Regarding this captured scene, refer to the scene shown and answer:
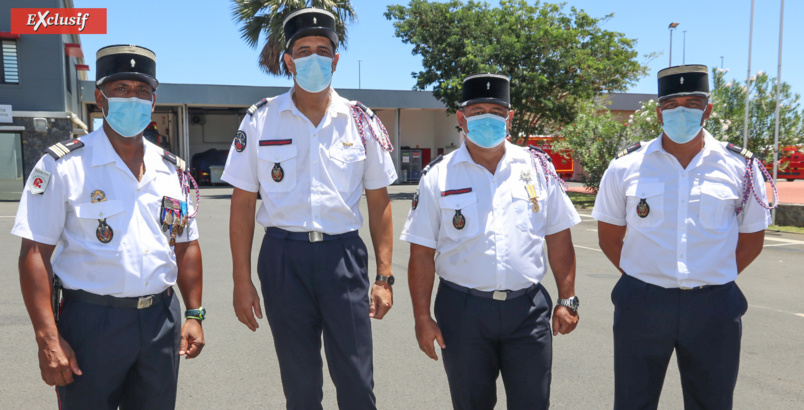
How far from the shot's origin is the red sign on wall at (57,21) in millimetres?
20469

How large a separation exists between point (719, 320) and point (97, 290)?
275cm

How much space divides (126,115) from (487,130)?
1646 mm

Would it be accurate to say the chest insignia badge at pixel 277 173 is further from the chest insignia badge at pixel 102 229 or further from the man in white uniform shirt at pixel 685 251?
the man in white uniform shirt at pixel 685 251

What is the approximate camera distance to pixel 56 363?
231 centimetres

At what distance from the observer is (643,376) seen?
2939 millimetres

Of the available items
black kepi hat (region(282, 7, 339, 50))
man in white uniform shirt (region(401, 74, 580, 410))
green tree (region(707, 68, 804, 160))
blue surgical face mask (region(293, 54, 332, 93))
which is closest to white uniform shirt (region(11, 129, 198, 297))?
blue surgical face mask (region(293, 54, 332, 93))

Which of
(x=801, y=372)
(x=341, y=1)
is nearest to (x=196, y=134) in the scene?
(x=341, y=1)

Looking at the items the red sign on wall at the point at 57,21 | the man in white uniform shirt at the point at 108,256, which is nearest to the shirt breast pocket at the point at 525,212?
the man in white uniform shirt at the point at 108,256

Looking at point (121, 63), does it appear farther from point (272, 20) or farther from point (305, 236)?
point (272, 20)

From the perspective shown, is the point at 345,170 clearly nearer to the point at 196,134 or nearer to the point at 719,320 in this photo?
the point at 719,320

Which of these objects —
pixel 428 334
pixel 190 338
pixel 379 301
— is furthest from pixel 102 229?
pixel 428 334

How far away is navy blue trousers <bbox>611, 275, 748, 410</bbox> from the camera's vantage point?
2834mm

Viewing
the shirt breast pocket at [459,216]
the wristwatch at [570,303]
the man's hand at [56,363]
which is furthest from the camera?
the wristwatch at [570,303]

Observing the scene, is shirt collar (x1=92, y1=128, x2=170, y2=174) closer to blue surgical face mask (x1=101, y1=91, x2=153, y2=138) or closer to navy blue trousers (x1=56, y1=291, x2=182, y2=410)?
blue surgical face mask (x1=101, y1=91, x2=153, y2=138)
